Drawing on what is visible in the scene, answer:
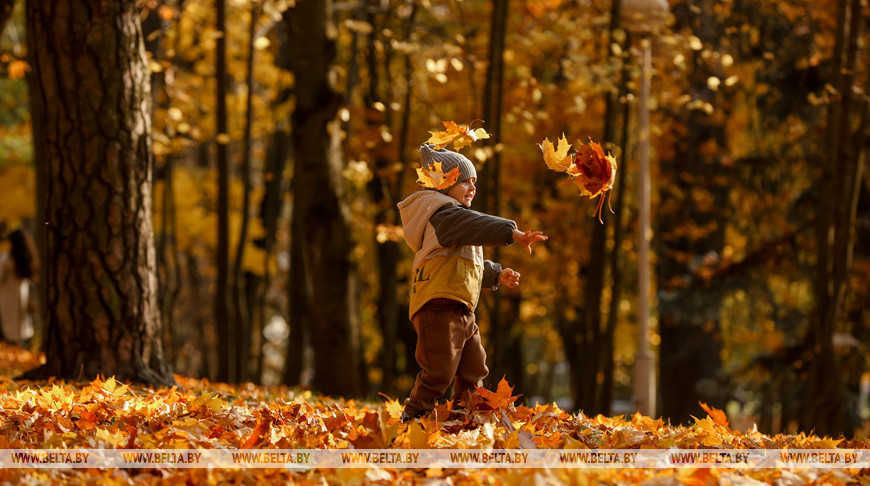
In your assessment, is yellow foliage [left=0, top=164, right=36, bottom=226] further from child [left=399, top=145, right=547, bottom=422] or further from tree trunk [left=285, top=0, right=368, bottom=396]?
child [left=399, top=145, right=547, bottom=422]

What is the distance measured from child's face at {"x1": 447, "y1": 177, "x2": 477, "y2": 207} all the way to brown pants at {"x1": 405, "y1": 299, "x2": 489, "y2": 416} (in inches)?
22.5

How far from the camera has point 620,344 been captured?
24.8m

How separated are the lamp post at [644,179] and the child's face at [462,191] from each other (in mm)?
6098

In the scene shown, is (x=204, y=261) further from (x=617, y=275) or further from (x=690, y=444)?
(x=690, y=444)

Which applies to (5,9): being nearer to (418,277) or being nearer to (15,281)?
(15,281)

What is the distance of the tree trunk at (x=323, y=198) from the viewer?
8898 millimetres

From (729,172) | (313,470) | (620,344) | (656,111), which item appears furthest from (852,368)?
(313,470)

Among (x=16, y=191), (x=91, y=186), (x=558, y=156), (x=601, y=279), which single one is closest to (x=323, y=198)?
(x=91, y=186)

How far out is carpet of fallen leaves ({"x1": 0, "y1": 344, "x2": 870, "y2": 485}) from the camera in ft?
10.1

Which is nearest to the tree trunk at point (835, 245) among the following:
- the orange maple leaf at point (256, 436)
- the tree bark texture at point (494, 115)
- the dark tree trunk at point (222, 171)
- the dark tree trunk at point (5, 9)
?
the tree bark texture at point (494, 115)

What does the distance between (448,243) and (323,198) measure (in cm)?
479

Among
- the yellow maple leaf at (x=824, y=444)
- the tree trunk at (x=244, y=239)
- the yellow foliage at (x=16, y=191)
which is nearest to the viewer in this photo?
the yellow maple leaf at (x=824, y=444)

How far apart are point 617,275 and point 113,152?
24.8ft

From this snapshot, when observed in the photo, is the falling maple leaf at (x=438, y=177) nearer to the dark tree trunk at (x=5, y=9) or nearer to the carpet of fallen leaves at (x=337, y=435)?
the carpet of fallen leaves at (x=337, y=435)
